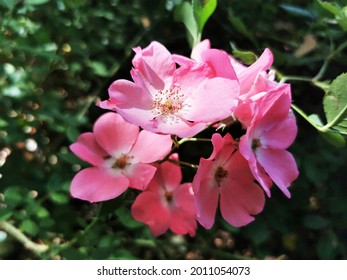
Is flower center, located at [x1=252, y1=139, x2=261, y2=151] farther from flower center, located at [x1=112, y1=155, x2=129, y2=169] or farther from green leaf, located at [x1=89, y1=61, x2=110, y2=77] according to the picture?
green leaf, located at [x1=89, y1=61, x2=110, y2=77]

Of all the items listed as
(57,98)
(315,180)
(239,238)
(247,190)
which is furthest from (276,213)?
(57,98)

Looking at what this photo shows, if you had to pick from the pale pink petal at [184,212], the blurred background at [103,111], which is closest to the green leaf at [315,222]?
the blurred background at [103,111]

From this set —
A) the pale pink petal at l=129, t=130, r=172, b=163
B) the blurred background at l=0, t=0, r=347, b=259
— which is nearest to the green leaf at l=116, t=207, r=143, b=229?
the blurred background at l=0, t=0, r=347, b=259

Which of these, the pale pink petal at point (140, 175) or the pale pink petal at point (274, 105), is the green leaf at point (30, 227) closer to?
the pale pink petal at point (140, 175)

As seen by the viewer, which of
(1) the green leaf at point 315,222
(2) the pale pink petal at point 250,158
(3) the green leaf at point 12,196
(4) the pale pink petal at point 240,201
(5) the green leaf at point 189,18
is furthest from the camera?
(1) the green leaf at point 315,222

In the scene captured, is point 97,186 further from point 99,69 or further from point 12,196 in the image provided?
point 99,69

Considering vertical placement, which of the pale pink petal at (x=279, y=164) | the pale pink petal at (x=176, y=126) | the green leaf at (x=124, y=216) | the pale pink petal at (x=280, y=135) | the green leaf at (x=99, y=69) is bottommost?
the green leaf at (x=99, y=69)

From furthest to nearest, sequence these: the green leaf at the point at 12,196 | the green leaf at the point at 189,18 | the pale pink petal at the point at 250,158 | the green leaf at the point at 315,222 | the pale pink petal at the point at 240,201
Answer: the green leaf at the point at 315,222 < the green leaf at the point at 12,196 < the green leaf at the point at 189,18 < the pale pink petal at the point at 240,201 < the pale pink petal at the point at 250,158
